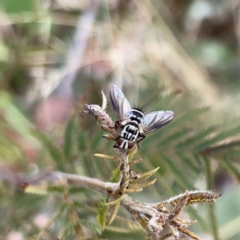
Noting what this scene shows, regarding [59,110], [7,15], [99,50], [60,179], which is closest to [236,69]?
[99,50]

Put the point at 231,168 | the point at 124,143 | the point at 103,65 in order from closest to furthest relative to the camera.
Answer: the point at 124,143 → the point at 231,168 → the point at 103,65

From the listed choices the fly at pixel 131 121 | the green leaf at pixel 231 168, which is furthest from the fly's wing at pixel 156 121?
the green leaf at pixel 231 168

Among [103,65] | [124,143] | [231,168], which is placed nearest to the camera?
[124,143]

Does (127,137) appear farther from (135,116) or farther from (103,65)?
(103,65)

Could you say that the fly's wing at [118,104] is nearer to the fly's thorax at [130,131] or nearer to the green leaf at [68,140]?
the fly's thorax at [130,131]

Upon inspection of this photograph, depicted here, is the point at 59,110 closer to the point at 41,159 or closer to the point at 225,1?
the point at 41,159

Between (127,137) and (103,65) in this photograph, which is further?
(103,65)

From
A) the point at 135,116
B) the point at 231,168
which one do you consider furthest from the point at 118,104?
the point at 231,168
